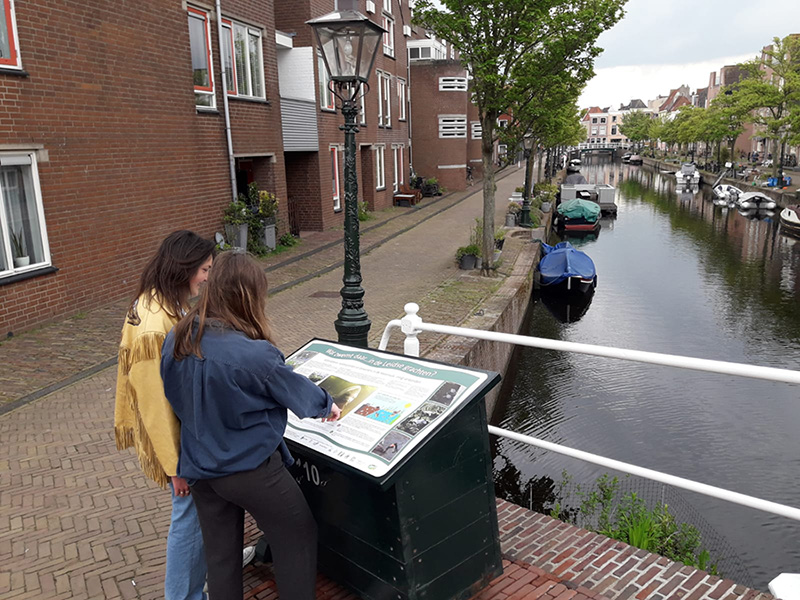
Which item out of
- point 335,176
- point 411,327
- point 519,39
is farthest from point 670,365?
point 335,176

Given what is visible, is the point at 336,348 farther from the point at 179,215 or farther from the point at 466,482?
the point at 179,215

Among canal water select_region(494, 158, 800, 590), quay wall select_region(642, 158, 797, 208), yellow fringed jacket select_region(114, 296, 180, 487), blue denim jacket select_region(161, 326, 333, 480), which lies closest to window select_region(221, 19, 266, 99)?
canal water select_region(494, 158, 800, 590)

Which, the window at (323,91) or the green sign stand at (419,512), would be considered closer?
the green sign stand at (419,512)

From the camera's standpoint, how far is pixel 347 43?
4992 mm

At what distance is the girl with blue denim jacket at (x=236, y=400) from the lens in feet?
7.57

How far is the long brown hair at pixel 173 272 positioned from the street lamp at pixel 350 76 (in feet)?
7.51

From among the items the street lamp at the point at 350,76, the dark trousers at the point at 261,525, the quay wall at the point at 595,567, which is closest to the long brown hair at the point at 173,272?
the dark trousers at the point at 261,525

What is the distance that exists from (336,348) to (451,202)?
26.2 metres

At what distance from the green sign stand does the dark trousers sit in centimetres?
25

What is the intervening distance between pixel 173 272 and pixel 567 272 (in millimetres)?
14721

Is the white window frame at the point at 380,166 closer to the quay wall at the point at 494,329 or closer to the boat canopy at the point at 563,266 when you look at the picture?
the boat canopy at the point at 563,266

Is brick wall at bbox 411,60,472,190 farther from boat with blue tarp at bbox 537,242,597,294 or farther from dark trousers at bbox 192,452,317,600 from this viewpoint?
dark trousers at bbox 192,452,317,600

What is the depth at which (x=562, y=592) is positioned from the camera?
311 cm

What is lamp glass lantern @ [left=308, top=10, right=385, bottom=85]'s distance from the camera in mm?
4852
